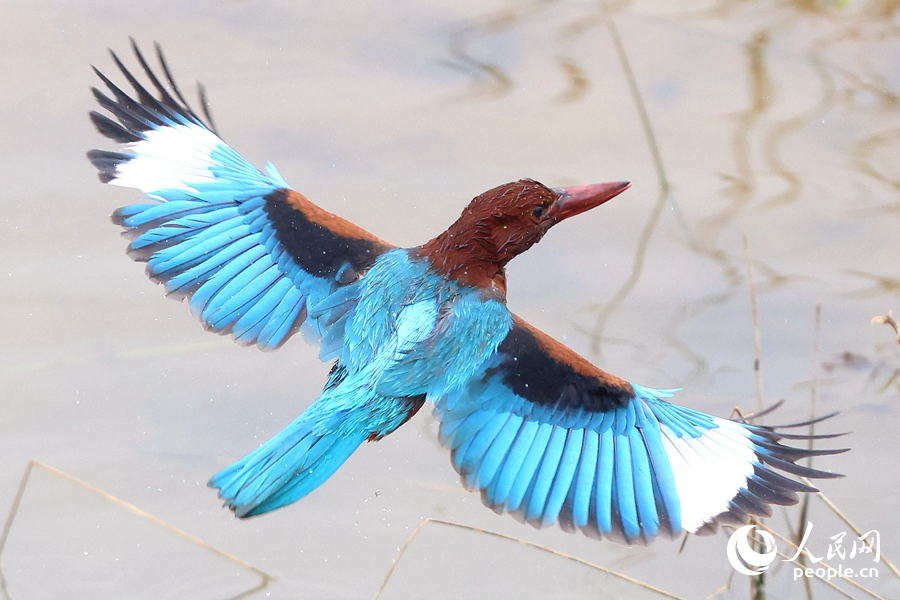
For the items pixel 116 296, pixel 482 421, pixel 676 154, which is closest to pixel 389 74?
pixel 676 154

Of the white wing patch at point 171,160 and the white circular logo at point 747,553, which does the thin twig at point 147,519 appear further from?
the white circular logo at point 747,553

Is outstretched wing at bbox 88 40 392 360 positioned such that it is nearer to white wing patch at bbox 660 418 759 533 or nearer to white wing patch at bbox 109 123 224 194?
white wing patch at bbox 109 123 224 194

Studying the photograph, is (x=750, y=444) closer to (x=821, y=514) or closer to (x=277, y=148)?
(x=821, y=514)

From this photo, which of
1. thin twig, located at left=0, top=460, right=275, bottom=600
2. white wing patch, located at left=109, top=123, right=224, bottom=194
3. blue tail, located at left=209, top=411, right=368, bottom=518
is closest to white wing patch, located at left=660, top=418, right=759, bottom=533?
blue tail, located at left=209, top=411, right=368, bottom=518

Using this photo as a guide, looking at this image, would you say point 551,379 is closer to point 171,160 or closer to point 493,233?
point 493,233
